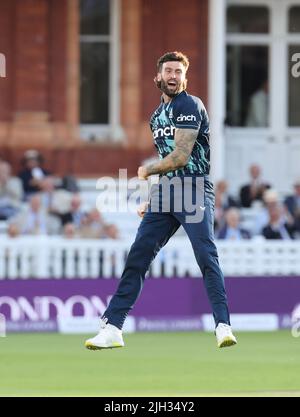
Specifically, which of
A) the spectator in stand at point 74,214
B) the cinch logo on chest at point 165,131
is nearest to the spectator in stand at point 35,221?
the spectator in stand at point 74,214

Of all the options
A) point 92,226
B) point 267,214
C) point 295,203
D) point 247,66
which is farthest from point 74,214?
point 247,66

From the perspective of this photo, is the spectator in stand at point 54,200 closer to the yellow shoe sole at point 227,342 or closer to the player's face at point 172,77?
the player's face at point 172,77

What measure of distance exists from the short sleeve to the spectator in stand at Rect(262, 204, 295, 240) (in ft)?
28.0

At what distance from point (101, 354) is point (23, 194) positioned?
6453 millimetres

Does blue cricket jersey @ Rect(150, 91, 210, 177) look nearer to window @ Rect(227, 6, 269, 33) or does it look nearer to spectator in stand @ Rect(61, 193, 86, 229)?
spectator in stand @ Rect(61, 193, 86, 229)

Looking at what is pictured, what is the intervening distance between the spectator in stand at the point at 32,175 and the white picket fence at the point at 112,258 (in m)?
1.98

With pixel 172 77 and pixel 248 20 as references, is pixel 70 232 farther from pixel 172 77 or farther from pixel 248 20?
pixel 172 77

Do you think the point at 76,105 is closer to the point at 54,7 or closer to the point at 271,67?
the point at 54,7

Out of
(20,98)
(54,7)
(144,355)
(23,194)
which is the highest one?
(54,7)

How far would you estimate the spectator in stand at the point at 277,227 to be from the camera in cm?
1858

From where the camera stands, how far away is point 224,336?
999 centimetres

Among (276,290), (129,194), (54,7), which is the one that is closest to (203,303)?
(276,290)

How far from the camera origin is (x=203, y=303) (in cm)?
1684

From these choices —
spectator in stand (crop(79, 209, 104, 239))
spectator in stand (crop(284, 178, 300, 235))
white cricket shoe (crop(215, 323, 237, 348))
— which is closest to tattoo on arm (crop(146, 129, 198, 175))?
white cricket shoe (crop(215, 323, 237, 348))
